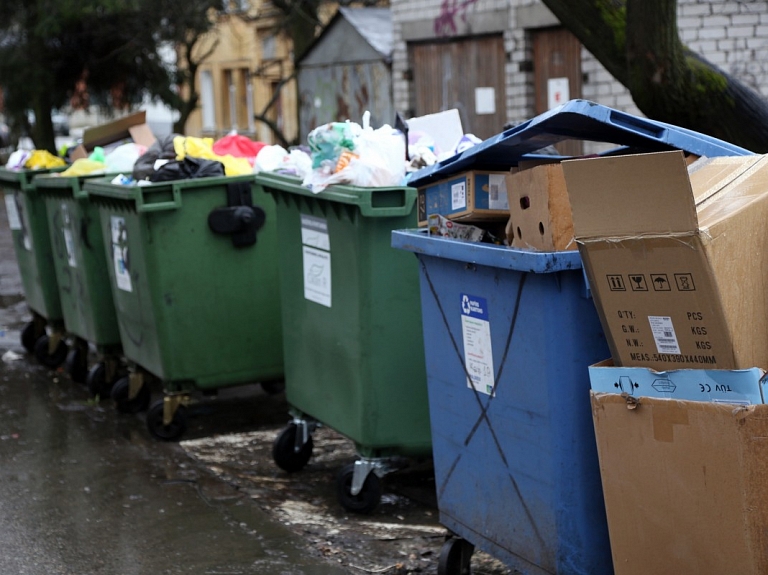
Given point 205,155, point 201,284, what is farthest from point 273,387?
point 205,155

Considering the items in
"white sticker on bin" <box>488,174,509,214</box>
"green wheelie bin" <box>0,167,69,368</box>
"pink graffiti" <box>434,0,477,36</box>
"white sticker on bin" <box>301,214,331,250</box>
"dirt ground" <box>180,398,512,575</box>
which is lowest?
"dirt ground" <box>180,398,512,575</box>

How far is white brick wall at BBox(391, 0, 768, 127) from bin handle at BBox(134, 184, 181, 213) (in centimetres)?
534

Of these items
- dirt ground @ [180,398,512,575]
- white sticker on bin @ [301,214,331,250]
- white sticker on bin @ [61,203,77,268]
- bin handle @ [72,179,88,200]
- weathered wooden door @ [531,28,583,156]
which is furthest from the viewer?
weathered wooden door @ [531,28,583,156]

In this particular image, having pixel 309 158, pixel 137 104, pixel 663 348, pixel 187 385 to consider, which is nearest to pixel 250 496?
pixel 187 385

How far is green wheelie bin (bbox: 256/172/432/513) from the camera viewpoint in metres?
4.29

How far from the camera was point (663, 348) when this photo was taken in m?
2.71

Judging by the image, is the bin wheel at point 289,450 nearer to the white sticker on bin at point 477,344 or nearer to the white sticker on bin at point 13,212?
the white sticker on bin at point 477,344

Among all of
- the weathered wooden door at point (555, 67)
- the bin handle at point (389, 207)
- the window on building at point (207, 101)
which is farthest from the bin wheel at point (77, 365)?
the window on building at point (207, 101)

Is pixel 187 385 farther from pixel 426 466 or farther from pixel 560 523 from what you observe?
pixel 560 523

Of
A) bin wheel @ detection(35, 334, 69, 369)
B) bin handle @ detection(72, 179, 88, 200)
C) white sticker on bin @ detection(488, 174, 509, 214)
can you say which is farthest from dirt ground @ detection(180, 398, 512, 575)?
bin wheel @ detection(35, 334, 69, 369)

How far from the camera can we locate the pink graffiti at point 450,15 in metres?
12.4

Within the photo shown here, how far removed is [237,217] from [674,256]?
3.31 metres

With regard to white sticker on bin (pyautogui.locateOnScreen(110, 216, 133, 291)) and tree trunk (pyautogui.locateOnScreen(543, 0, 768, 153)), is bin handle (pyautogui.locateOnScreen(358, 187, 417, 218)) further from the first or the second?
white sticker on bin (pyautogui.locateOnScreen(110, 216, 133, 291))

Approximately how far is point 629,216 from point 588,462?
750 millimetres
